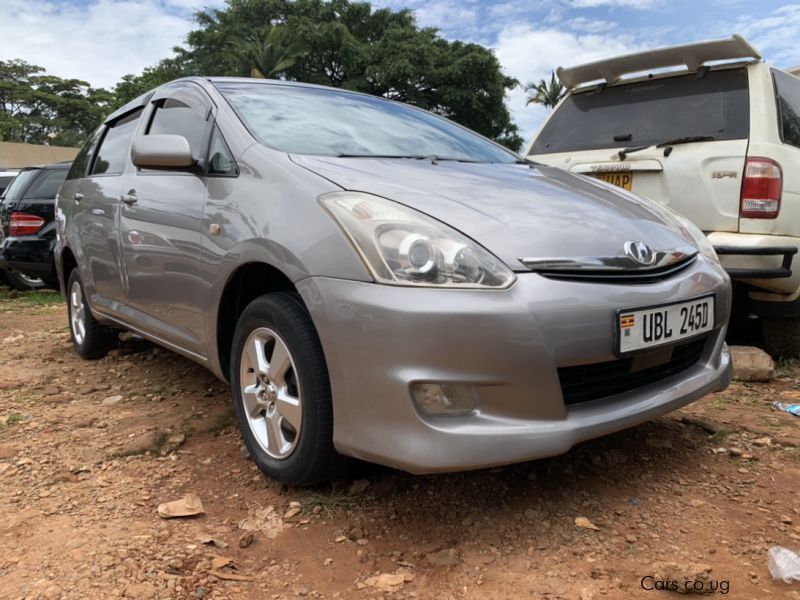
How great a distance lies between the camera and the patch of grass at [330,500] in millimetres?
2055

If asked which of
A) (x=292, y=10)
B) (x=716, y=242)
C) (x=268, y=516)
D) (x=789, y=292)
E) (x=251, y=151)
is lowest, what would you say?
(x=268, y=516)

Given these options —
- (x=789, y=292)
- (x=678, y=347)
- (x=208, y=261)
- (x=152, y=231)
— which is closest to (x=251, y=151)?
(x=208, y=261)

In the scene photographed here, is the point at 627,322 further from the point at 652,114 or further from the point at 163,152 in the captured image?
the point at 652,114

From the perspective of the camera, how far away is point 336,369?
5.99 feet

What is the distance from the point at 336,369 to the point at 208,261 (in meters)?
0.85

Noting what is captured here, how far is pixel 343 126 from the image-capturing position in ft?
8.75

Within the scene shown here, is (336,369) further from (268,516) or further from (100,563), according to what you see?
(100,563)

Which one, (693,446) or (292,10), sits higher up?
(292,10)

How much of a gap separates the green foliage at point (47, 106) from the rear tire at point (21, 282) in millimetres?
39648

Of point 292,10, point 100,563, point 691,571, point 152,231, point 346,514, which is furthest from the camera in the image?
point 292,10

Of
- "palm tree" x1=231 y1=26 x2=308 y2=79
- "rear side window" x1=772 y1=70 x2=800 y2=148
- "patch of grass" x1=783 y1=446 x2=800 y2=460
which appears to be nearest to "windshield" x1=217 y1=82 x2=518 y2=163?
"rear side window" x1=772 y1=70 x2=800 y2=148

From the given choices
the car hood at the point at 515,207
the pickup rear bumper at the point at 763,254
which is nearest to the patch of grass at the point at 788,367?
the pickup rear bumper at the point at 763,254

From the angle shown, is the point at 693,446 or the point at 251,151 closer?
the point at 251,151

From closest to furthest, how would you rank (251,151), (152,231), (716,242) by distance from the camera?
(251,151) → (152,231) → (716,242)
